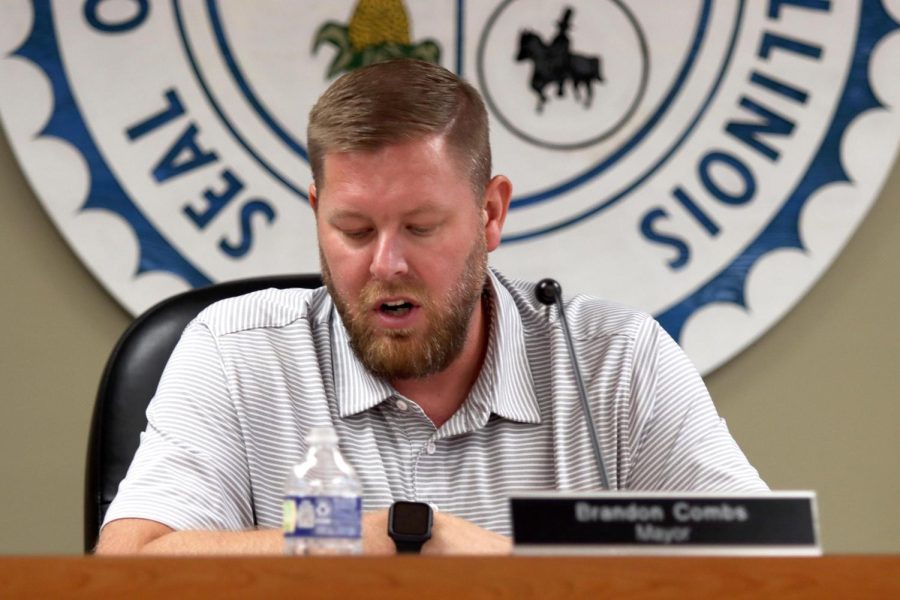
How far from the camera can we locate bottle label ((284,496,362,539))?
122 cm

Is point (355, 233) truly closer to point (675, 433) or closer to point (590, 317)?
point (590, 317)

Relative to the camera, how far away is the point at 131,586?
0.93 meters

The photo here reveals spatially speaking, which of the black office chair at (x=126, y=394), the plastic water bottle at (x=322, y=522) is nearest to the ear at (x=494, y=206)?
the black office chair at (x=126, y=394)

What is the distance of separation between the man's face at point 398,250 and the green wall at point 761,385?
0.88 meters

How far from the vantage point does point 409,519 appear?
1.43 meters

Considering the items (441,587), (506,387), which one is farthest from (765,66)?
(441,587)

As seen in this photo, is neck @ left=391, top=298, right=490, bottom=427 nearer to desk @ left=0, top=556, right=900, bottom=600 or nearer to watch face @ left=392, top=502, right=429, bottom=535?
watch face @ left=392, top=502, right=429, bottom=535

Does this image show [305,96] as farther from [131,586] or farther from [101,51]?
[131,586]

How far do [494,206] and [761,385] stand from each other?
907 mm

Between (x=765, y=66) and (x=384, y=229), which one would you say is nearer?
(x=384, y=229)

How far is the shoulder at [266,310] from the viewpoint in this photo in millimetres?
1907

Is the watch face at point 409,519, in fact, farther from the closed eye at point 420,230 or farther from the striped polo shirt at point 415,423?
the closed eye at point 420,230

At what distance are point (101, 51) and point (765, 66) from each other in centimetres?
135

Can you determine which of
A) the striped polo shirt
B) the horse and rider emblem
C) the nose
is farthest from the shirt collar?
the horse and rider emblem
